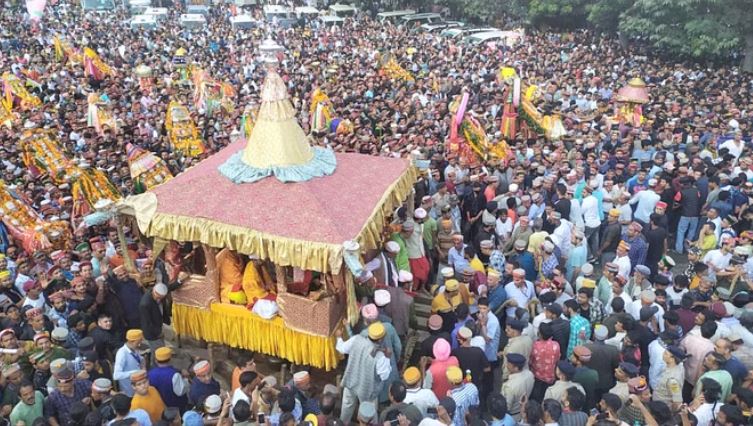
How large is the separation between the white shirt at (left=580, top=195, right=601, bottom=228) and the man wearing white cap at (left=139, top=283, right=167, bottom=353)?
6044mm

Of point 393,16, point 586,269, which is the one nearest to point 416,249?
point 586,269

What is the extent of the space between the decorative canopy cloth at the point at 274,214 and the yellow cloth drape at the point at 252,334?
0.87 meters

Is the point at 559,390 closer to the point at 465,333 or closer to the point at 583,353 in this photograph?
the point at 583,353

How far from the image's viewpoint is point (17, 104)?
16.0 m

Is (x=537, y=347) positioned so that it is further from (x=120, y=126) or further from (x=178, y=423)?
(x=120, y=126)

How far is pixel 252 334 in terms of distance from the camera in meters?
6.80

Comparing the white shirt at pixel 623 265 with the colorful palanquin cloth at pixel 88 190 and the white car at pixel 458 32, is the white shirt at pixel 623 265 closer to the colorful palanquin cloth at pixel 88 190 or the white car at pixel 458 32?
the colorful palanquin cloth at pixel 88 190

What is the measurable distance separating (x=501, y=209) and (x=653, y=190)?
2.77 m

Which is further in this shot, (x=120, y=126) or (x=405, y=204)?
(x=120, y=126)

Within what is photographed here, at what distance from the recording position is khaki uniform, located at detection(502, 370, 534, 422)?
17.7 ft

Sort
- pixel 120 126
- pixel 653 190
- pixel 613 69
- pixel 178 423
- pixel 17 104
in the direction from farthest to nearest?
1. pixel 613 69
2. pixel 17 104
3. pixel 120 126
4. pixel 653 190
5. pixel 178 423

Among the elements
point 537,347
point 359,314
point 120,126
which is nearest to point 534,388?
point 537,347

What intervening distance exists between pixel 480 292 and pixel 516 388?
1.59 m

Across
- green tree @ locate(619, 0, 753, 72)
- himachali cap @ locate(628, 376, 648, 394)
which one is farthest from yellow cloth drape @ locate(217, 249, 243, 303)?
green tree @ locate(619, 0, 753, 72)
